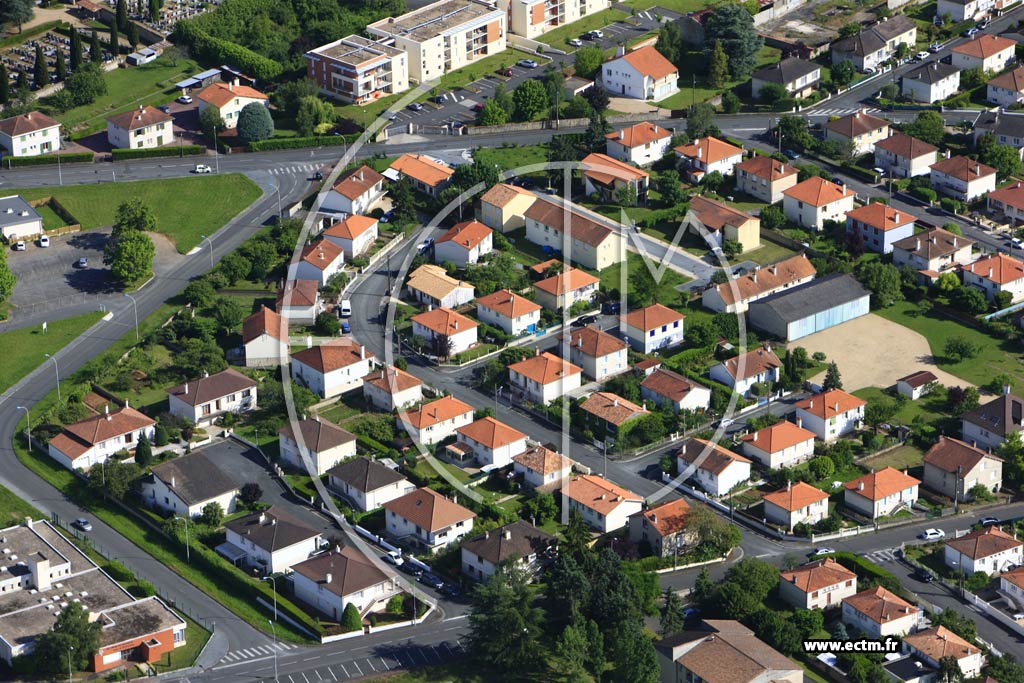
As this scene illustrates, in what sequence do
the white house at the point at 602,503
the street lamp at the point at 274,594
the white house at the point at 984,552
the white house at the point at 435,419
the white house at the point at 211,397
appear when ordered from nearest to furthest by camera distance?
1. the street lamp at the point at 274,594
2. the white house at the point at 984,552
3. the white house at the point at 602,503
4. the white house at the point at 435,419
5. the white house at the point at 211,397

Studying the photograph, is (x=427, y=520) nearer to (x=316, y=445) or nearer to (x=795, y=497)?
(x=316, y=445)

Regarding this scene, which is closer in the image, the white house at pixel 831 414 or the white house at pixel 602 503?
the white house at pixel 602 503

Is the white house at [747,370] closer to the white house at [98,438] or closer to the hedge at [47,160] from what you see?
the white house at [98,438]

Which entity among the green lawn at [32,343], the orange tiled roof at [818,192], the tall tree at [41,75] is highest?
the tall tree at [41,75]

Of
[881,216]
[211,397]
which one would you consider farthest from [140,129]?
[881,216]

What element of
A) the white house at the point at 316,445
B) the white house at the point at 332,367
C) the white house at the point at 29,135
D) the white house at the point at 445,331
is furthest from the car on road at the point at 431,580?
the white house at the point at 29,135

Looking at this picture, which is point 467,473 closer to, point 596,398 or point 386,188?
point 596,398

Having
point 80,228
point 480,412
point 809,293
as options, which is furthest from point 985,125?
point 80,228
